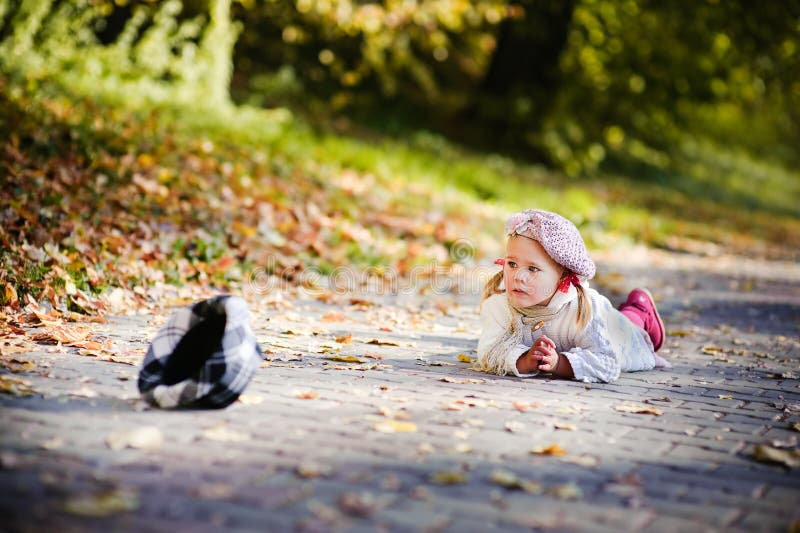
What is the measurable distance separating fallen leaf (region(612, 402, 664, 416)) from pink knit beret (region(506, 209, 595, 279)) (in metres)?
0.79

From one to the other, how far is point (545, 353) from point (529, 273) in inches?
17.1

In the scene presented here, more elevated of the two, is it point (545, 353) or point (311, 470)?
point (545, 353)

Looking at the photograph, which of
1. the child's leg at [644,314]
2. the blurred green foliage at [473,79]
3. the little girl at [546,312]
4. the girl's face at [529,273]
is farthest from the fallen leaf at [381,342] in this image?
the blurred green foliage at [473,79]

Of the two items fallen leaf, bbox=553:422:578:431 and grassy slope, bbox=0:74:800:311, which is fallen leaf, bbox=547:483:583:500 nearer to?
fallen leaf, bbox=553:422:578:431

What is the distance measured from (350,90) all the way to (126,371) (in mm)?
15483

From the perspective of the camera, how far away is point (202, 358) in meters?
3.91

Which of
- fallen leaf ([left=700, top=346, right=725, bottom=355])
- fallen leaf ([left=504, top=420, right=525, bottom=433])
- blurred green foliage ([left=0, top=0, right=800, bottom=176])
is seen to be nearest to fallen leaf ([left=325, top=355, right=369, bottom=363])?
fallen leaf ([left=504, top=420, right=525, bottom=433])

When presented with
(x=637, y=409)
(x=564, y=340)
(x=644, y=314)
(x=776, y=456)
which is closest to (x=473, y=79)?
(x=644, y=314)

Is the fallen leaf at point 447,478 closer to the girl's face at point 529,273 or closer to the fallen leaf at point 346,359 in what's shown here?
the girl's face at point 529,273

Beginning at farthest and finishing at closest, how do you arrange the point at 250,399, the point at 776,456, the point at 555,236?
the point at 555,236, the point at 250,399, the point at 776,456

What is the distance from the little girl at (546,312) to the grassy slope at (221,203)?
2742 mm

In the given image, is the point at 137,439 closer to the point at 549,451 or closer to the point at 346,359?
the point at 549,451

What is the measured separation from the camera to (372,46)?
50.5 ft

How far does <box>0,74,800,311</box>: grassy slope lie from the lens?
21.6 ft
